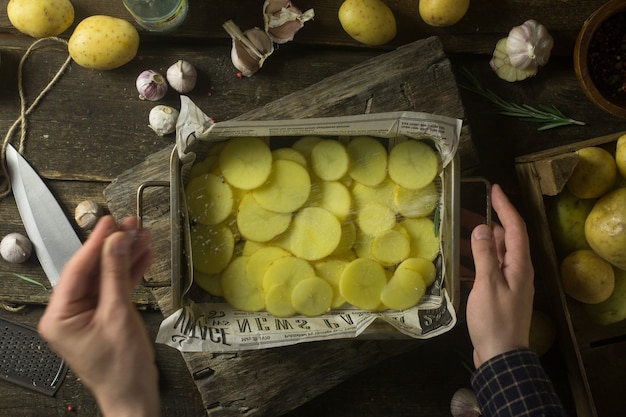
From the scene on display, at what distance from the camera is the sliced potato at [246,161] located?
3.65 ft

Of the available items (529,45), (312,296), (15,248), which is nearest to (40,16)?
(15,248)

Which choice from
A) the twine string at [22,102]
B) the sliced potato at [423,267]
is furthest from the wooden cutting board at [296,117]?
the twine string at [22,102]

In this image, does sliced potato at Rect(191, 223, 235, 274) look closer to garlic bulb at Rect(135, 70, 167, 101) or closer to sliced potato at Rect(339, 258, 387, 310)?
sliced potato at Rect(339, 258, 387, 310)

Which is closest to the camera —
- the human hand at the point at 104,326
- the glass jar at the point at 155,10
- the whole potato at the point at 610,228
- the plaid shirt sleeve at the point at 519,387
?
the human hand at the point at 104,326

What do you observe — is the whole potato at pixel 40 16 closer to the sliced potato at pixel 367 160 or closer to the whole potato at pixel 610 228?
the sliced potato at pixel 367 160

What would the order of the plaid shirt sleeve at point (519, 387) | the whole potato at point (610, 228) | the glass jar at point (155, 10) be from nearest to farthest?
the plaid shirt sleeve at point (519, 387) → the whole potato at point (610, 228) → the glass jar at point (155, 10)

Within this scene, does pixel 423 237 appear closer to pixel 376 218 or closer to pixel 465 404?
pixel 376 218

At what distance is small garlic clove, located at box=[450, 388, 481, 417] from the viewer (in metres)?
1.30

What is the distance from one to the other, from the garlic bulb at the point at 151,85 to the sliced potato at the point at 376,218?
0.54 metres

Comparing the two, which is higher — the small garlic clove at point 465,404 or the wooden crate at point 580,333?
the wooden crate at point 580,333

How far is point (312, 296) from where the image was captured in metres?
1.14

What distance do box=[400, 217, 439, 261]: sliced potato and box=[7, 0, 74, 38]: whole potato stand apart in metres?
0.87

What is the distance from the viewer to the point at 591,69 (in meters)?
1.23

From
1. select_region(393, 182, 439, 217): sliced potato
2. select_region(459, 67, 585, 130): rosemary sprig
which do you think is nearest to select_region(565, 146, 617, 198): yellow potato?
select_region(459, 67, 585, 130): rosemary sprig
